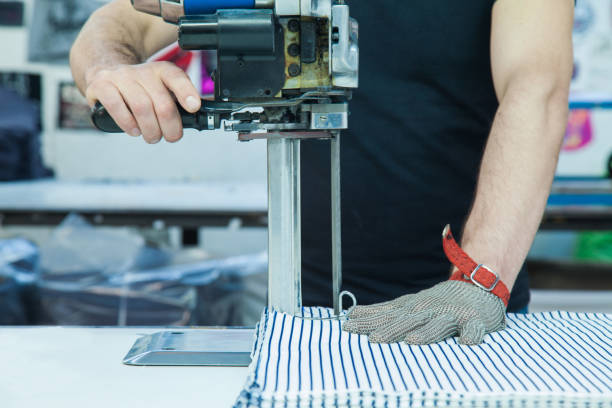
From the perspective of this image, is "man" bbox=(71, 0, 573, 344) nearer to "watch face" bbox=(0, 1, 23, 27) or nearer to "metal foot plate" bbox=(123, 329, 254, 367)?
"metal foot plate" bbox=(123, 329, 254, 367)

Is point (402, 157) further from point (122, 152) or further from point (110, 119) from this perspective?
point (122, 152)

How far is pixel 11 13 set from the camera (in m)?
3.05

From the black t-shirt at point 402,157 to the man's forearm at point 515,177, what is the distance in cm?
17

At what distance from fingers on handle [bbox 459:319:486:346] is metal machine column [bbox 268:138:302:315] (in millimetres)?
195

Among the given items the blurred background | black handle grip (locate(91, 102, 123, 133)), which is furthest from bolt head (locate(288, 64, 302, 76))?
the blurred background

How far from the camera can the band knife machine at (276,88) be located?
65 cm

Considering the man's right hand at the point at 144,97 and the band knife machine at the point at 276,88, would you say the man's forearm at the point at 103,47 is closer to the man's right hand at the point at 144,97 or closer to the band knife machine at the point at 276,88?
the man's right hand at the point at 144,97

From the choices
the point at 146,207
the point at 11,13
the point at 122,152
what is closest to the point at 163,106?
the point at 146,207

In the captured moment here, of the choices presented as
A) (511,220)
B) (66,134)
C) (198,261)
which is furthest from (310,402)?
(66,134)

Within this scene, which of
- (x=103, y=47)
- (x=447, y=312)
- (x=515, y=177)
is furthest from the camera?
(x=103, y=47)

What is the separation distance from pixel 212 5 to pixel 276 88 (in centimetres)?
10

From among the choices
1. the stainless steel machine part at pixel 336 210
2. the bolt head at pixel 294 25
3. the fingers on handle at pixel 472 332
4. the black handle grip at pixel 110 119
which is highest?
the bolt head at pixel 294 25

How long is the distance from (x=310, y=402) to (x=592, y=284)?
106 inches

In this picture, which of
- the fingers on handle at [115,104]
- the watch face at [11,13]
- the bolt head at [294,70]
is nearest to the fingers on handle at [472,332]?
the bolt head at [294,70]
